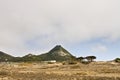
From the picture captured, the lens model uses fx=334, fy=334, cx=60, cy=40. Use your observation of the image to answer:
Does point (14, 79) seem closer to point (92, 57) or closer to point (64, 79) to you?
point (64, 79)

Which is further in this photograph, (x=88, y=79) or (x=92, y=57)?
(x=92, y=57)

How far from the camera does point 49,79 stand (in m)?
56.1

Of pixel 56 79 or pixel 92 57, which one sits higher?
pixel 92 57

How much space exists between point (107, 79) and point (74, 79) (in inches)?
223

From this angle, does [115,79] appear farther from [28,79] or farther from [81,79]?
[28,79]

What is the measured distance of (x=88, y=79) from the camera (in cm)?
5622

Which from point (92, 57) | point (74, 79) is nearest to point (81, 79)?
point (74, 79)

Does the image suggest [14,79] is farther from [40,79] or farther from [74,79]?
[74,79]

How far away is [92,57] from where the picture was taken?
179m

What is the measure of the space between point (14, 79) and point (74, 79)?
10.3 metres

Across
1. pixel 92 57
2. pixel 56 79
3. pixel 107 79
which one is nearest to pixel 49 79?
pixel 56 79

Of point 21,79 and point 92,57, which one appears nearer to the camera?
point 21,79

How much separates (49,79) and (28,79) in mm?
3567

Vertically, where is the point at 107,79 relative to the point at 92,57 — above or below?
below
